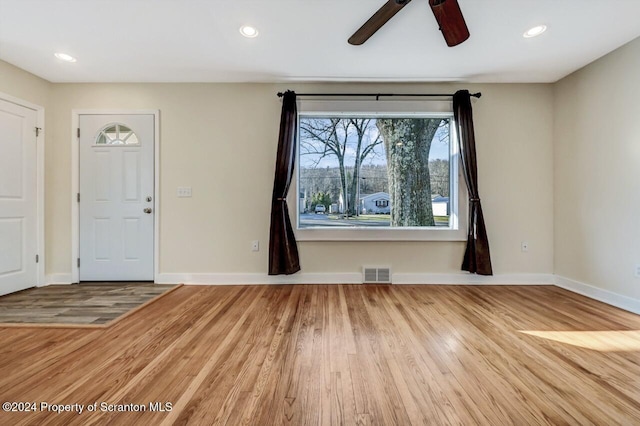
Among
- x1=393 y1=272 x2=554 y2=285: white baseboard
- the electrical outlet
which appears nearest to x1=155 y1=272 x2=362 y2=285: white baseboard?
x1=393 y1=272 x2=554 y2=285: white baseboard

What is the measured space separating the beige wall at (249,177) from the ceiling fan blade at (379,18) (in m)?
1.28

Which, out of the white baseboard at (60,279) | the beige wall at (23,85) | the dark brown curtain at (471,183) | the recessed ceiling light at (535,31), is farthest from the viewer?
the white baseboard at (60,279)

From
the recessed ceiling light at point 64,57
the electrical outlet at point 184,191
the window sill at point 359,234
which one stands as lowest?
the window sill at point 359,234

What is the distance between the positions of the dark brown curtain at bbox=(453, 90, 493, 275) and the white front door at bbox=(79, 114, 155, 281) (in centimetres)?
385

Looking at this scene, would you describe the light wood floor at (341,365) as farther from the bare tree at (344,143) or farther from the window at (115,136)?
the window at (115,136)

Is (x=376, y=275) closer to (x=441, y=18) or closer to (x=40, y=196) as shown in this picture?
(x=441, y=18)

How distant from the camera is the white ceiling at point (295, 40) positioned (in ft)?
6.99

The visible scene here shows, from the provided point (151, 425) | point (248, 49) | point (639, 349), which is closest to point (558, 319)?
point (639, 349)

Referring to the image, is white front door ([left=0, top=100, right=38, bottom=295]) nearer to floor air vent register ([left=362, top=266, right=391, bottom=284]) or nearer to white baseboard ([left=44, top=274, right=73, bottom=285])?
white baseboard ([left=44, top=274, right=73, bottom=285])

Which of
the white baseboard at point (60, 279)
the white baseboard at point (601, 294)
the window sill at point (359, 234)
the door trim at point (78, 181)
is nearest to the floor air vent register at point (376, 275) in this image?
the window sill at point (359, 234)

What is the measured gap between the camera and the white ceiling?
213 cm

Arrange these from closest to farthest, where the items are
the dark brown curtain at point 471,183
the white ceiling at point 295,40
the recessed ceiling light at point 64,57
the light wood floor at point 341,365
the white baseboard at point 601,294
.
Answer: the light wood floor at point 341,365
the white ceiling at point 295,40
the white baseboard at point 601,294
the recessed ceiling light at point 64,57
the dark brown curtain at point 471,183

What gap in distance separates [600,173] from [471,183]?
3.90ft

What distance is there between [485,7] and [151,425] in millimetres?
3389
